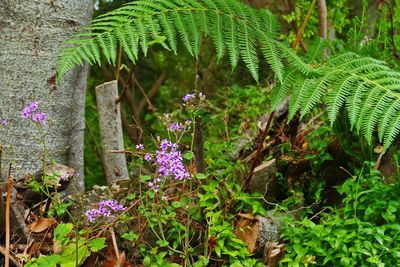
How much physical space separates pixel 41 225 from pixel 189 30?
3.42 feet

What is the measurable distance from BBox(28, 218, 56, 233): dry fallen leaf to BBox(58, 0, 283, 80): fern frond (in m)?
0.69

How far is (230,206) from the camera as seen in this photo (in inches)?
96.3

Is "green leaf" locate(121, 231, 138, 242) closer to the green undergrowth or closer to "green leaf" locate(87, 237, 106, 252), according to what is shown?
"green leaf" locate(87, 237, 106, 252)

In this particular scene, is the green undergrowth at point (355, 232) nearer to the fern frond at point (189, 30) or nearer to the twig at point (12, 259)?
the fern frond at point (189, 30)

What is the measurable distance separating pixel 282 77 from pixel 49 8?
3.84 feet

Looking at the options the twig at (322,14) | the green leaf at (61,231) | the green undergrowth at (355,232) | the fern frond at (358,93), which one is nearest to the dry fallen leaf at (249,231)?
the green undergrowth at (355,232)

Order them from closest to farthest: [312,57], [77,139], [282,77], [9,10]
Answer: [282,77]
[312,57]
[9,10]
[77,139]

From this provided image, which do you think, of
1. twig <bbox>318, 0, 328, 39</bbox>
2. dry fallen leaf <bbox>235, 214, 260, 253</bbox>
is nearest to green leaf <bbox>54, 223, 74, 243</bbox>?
dry fallen leaf <bbox>235, 214, 260, 253</bbox>

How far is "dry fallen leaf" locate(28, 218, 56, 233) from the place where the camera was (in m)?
2.31

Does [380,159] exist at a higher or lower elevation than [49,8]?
lower

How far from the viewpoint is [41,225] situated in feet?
7.63

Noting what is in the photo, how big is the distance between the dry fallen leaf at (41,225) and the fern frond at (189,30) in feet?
2.28

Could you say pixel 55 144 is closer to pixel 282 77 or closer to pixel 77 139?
pixel 77 139

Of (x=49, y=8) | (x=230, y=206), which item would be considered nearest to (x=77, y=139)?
(x=49, y=8)
